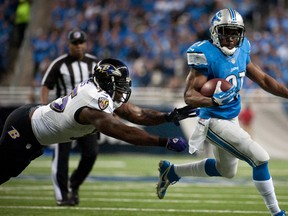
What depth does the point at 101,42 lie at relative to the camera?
695 inches

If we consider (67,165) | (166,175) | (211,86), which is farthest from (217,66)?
(67,165)

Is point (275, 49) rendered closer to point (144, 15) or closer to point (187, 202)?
point (144, 15)

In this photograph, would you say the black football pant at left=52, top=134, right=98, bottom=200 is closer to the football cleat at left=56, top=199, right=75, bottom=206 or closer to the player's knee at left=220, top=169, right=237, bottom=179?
the football cleat at left=56, top=199, right=75, bottom=206

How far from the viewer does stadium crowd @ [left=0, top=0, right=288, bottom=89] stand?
16.4m

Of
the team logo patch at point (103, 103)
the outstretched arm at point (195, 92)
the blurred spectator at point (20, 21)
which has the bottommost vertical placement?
the blurred spectator at point (20, 21)

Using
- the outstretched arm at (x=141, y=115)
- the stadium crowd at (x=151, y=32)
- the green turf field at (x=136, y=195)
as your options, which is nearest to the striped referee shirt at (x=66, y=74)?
the green turf field at (x=136, y=195)

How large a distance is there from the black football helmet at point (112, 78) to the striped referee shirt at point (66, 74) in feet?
7.76

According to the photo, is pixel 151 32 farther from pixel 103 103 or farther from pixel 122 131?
pixel 122 131

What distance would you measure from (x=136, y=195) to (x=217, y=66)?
280cm

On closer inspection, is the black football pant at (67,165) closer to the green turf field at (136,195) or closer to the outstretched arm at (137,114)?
the green turf field at (136,195)

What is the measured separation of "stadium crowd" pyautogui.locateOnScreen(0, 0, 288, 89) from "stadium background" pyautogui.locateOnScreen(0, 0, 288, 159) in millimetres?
20

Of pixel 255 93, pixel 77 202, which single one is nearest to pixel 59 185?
pixel 77 202

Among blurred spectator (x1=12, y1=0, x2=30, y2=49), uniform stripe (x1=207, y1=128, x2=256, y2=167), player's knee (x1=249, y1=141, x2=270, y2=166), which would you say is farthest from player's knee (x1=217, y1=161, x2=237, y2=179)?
blurred spectator (x1=12, y1=0, x2=30, y2=49)

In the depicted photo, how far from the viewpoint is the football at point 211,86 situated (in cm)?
638
